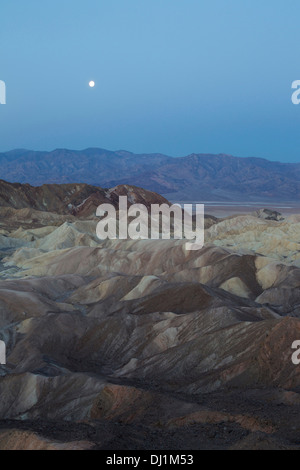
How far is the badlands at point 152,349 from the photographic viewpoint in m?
14.5

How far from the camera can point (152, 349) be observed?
86.6ft

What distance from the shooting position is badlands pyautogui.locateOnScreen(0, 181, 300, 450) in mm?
14547

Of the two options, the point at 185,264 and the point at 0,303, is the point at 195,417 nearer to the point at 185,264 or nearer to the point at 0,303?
the point at 0,303

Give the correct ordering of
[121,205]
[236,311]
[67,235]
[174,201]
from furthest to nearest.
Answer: [174,201] < [121,205] < [67,235] < [236,311]

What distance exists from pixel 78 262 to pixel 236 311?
23448mm

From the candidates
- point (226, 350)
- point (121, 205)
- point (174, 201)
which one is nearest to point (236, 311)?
point (226, 350)

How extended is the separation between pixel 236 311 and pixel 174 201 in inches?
6423

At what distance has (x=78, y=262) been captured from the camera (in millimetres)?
48531

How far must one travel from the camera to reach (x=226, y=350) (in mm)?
23062

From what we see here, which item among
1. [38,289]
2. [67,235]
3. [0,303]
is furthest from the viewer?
[67,235]
